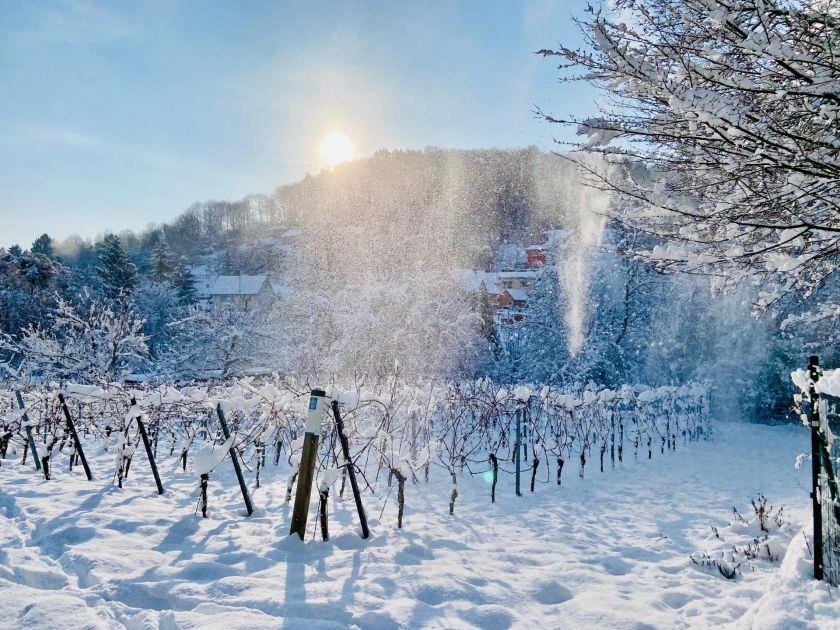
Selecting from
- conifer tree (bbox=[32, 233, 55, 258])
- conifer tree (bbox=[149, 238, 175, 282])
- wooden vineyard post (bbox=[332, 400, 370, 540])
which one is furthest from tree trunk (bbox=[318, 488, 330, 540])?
conifer tree (bbox=[32, 233, 55, 258])

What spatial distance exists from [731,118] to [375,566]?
3.22m

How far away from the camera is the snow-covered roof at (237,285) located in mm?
47062

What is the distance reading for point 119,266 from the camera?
30828 millimetres

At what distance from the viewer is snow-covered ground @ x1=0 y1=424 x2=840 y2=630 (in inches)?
101

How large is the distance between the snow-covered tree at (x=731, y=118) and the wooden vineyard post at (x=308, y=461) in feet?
8.17

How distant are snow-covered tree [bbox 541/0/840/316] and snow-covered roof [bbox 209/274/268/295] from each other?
151ft

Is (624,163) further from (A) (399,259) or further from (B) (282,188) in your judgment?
(B) (282,188)

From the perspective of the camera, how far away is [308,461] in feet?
11.8

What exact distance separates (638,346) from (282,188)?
6196 centimetres

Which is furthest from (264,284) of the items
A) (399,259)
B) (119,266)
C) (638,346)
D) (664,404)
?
(664,404)

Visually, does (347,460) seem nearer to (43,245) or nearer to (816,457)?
(816,457)

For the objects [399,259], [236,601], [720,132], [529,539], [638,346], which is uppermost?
[399,259]

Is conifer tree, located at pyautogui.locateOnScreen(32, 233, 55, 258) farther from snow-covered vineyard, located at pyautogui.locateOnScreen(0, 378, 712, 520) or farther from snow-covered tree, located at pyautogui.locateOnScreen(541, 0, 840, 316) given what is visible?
snow-covered tree, located at pyautogui.locateOnScreen(541, 0, 840, 316)

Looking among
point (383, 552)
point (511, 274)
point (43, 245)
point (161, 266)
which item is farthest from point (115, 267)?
point (383, 552)
